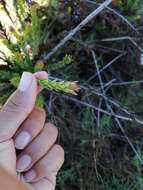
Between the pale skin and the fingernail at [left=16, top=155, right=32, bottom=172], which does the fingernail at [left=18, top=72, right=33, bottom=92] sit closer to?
the pale skin

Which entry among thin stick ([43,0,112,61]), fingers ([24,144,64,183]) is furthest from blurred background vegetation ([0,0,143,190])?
fingers ([24,144,64,183])

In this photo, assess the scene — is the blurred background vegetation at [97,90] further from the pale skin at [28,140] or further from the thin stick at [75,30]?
the pale skin at [28,140]

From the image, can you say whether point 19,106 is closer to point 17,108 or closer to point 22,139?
point 17,108

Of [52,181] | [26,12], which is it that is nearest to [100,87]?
[26,12]

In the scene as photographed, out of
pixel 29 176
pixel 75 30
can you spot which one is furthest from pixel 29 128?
pixel 75 30

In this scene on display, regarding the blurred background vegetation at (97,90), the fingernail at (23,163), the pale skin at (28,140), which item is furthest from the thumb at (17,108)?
the blurred background vegetation at (97,90)

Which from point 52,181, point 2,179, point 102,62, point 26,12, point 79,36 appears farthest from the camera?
point 102,62

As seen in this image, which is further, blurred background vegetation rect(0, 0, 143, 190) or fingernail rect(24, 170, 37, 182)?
blurred background vegetation rect(0, 0, 143, 190)

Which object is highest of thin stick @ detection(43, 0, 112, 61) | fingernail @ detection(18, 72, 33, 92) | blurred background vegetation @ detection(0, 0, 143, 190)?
fingernail @ detection(18, 72, 33, 92)

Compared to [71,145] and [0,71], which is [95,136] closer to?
[71,145]
